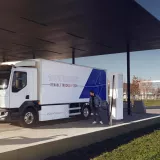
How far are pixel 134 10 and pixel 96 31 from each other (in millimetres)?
3948

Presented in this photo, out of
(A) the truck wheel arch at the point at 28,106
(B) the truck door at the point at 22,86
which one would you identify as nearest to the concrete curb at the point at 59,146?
(A) the truck wheel arch at the point at 28,106

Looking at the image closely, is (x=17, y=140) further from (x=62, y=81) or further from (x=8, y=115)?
(x=62, y=81)

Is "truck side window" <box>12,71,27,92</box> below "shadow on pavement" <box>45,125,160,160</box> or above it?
above

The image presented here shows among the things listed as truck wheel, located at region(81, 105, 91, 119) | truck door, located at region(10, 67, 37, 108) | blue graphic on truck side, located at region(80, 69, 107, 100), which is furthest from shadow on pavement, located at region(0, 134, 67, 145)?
blue graphic on truck side, located at region(80, 69, 107, 100)

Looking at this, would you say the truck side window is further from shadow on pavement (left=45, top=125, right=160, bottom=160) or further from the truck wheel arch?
shadow on pavement (left=45, top=125, right=160, bottom=160)

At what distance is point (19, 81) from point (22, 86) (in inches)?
10.5

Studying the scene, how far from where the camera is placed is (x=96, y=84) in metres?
17.8

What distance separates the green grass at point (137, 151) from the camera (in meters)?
6.96

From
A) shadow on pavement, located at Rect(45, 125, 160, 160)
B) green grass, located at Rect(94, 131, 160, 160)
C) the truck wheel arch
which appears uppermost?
the truck wheel arch

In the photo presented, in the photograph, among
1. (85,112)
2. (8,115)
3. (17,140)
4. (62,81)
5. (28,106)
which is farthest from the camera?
(85,112)

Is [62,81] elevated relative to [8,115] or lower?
elevated

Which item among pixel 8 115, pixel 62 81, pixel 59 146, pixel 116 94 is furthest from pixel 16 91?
pixel 59 146

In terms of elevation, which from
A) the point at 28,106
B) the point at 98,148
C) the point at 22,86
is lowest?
the point at 98,148

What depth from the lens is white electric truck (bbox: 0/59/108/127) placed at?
1238 centimetres
